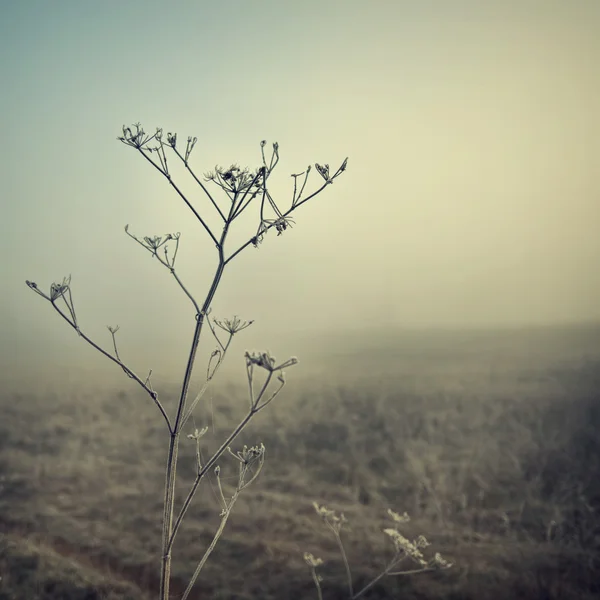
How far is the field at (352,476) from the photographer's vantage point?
1514 millimetres

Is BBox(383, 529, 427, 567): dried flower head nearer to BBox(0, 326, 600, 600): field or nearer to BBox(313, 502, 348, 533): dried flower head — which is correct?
BBox(313, 502, 348, 533): dried flower head

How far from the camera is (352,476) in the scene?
5.84ft

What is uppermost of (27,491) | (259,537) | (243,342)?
A: (243,342)

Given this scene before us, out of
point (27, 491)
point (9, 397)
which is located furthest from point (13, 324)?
point (27, 491)

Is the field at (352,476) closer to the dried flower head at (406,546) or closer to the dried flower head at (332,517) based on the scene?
the dried flower head at (332,517)

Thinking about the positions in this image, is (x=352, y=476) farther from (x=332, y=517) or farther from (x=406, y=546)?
(x=406, y=546)

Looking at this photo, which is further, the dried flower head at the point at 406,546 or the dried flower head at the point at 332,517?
the dried flower head at the point at 332,517

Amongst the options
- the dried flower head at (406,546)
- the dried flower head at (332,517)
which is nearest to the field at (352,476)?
the dried flower head at (332,517)

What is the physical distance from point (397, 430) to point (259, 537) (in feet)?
2.00

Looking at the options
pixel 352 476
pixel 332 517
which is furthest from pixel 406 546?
pixel 352 476

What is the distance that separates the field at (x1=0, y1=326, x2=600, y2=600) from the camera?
4.97 feet

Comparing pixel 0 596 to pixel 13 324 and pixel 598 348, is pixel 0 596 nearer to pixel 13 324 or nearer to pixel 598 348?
pixel 13 324

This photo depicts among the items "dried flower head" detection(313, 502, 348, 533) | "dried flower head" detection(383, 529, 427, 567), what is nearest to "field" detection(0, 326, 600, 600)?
"dried flower head" detection(313, 502, 348, 533)

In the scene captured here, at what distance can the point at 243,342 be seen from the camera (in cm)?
180
